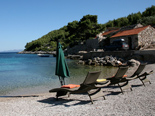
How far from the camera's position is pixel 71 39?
53.8m

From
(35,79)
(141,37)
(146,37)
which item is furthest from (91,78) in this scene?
(146,37)

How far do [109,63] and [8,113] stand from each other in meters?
21.2

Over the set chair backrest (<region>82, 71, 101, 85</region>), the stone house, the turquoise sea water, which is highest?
the stone house

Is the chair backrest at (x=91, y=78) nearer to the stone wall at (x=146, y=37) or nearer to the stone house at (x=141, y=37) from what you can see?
the stone house at (x=141, y=37)

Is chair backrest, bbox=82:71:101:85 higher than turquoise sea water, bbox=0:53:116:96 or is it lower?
higher

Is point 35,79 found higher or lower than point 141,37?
lower

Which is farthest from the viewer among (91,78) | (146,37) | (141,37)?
(146,37)

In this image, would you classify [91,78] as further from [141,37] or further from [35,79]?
[141,37]

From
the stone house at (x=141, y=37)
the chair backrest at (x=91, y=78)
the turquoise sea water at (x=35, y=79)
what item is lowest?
the turquoise sea water at (x=35, y=79)

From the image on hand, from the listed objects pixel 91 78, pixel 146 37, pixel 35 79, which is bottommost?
pixel 35 79

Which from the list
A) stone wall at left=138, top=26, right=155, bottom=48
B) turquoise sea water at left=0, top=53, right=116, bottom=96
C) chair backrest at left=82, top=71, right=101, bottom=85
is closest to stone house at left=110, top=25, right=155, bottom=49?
stone wall at left=138, top=26, right=155, bottom=48

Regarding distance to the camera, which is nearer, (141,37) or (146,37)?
(141,37)

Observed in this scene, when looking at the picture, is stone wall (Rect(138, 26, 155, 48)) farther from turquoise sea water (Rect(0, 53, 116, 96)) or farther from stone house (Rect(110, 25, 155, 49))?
turquoise sea water (Rect(0, 53, 116, 96))

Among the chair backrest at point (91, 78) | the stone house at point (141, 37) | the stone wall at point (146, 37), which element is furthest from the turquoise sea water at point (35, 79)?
the stone wall at point (146, 37)
